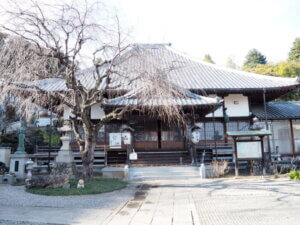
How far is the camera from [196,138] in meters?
12.7

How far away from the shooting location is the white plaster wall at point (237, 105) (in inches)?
629

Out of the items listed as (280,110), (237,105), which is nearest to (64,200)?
(237,105)

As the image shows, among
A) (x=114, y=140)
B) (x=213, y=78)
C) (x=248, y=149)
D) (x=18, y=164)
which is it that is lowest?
(x=18, y=164)

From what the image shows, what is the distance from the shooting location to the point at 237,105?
53.1 ft

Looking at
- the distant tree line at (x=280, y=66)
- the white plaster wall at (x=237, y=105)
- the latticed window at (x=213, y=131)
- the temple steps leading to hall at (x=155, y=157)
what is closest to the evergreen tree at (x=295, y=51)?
the distant tree line at (x=280, y=66)

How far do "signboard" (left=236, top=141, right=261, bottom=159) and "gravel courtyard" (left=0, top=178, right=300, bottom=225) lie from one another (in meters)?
3.12

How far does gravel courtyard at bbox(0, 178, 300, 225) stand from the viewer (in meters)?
4.83

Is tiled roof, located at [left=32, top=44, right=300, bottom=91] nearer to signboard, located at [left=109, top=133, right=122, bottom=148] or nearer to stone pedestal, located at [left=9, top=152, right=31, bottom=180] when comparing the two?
signboard, located at [left=109, top=133, right=122, bottom=148]

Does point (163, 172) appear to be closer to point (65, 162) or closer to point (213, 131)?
point (65, 162)

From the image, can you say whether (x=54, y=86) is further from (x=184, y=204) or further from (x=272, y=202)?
(x=272, y=202)

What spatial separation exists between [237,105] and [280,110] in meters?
3.30

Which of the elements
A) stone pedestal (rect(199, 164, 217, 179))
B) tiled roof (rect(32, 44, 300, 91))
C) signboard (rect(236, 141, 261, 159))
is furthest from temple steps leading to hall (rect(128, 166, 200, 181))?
tiled roof (rect(32, 44, 300, 91))

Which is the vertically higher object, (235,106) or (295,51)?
(295,51)

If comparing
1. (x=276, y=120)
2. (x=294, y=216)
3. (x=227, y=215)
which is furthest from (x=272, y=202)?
(x=276, y=120)
